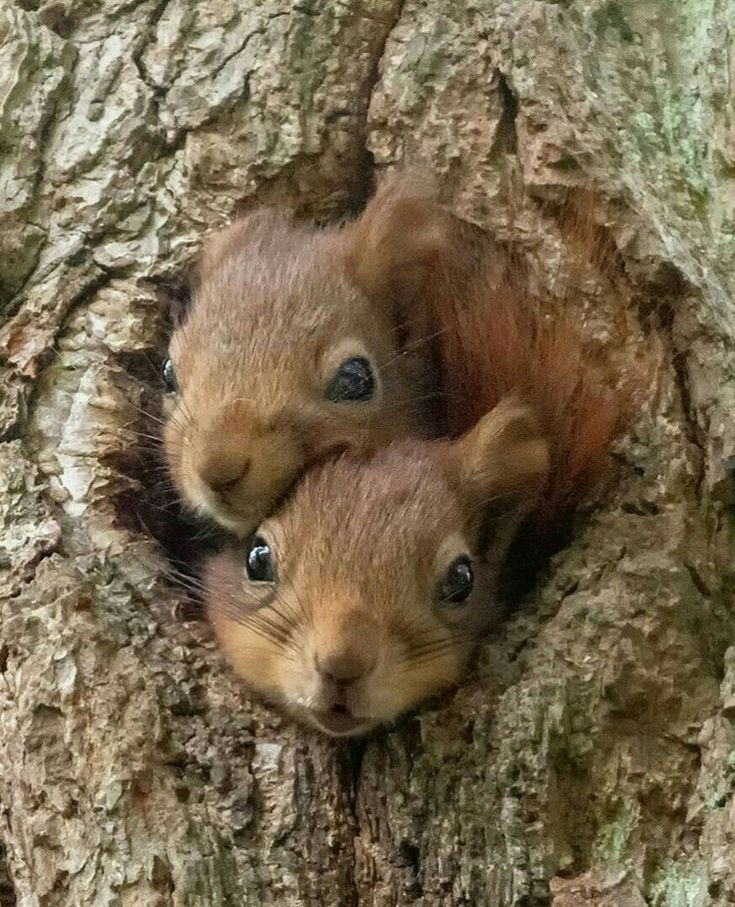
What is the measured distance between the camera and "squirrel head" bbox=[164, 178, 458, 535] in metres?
2.36

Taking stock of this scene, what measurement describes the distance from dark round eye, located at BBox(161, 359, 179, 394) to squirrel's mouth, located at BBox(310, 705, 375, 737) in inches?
30.5

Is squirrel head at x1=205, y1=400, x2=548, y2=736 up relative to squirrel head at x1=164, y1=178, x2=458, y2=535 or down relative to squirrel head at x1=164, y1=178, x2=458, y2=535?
down

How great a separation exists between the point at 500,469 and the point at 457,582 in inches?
9.3

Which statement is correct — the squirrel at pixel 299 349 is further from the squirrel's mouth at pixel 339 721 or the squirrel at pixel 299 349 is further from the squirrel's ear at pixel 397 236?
the squirrel's mouth at pixel 339 721

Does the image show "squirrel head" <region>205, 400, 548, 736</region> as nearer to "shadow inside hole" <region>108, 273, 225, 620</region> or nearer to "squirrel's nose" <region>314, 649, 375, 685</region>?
"squirrel's nose" <region>314, 649, 375, 685</region>

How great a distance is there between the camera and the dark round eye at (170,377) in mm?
2604

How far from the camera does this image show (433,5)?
3.04 metres

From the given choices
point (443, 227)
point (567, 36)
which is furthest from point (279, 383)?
point (567, 36)

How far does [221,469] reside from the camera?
2279 mm

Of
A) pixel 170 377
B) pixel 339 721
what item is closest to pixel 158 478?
pixel 170 377

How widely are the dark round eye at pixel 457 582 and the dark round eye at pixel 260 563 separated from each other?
32 centimetres

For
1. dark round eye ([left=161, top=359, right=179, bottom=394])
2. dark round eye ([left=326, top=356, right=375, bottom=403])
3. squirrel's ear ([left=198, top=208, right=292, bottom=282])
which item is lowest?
dark round eye ([left=161, top=359, right=179, bottom=394])

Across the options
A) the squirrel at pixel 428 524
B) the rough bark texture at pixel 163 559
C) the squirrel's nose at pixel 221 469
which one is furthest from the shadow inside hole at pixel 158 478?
the squirrel's nose at pixel 221 469

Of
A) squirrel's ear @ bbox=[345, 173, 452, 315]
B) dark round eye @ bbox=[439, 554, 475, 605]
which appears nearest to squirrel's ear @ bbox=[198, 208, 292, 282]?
squirrel's ear @ bbox=[345, 173, 452, 315]
